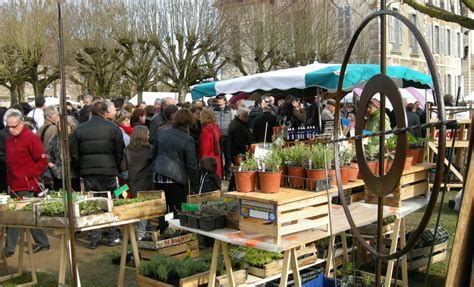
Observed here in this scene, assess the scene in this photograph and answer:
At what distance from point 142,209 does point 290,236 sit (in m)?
1.62

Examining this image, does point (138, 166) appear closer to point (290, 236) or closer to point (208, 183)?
point (208, 183)

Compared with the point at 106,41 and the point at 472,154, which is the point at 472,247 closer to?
the point at 472,154

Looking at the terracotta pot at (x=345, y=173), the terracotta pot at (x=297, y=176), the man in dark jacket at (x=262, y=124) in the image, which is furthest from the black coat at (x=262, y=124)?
the terracotta pot at (x=297, y=176)

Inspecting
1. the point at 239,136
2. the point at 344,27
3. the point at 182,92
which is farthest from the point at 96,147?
the point at 344,27

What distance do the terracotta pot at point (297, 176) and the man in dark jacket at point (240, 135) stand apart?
469 cm

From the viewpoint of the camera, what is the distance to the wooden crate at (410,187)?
4535 millimetres

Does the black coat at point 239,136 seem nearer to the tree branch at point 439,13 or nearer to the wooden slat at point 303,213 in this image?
the tree branch at point 439,13

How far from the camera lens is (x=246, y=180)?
12.8 ft

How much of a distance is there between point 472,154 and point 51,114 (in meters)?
6.73

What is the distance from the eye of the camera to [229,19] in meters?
25.7

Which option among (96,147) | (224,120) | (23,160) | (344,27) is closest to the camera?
(23,160)

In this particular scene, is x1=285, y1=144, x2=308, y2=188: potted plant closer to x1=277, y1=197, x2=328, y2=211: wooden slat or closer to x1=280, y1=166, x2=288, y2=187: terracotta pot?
x1=280, y1=166, x2=288, y2=187: terracotta pot

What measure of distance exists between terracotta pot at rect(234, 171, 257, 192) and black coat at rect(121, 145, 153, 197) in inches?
116

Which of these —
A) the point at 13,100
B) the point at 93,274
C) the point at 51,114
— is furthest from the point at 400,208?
the point at 13,100
